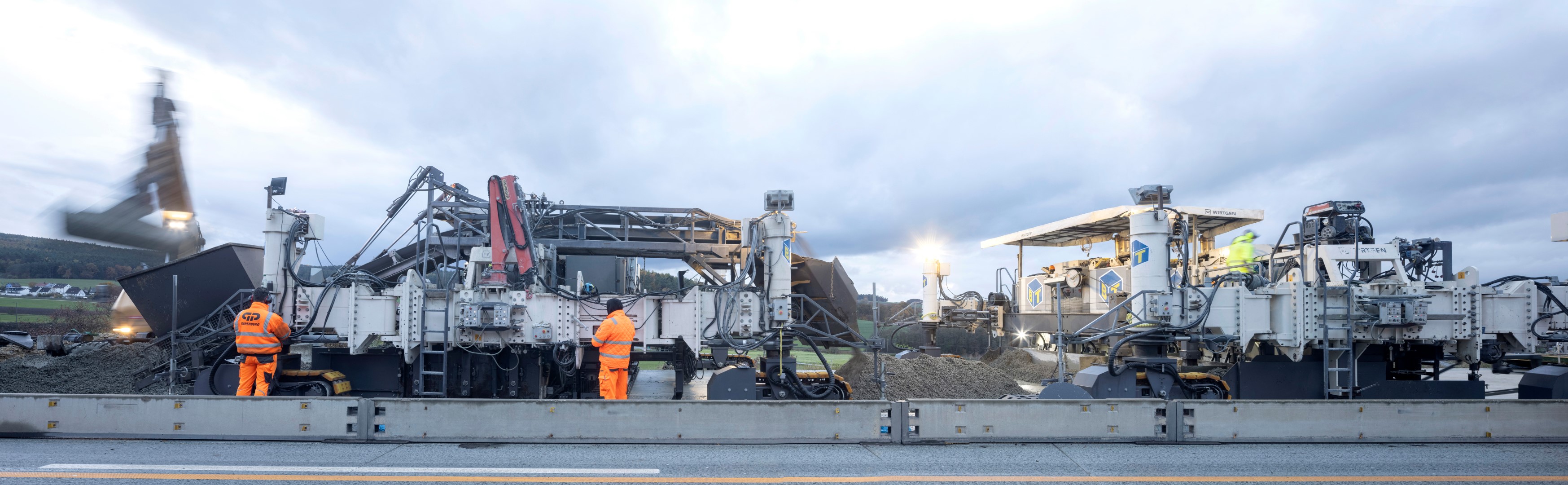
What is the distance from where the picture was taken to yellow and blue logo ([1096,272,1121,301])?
14927mm

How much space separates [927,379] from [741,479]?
312 inches

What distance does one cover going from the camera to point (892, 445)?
22.1 ft

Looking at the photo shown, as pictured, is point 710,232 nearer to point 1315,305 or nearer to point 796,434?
point 796,434

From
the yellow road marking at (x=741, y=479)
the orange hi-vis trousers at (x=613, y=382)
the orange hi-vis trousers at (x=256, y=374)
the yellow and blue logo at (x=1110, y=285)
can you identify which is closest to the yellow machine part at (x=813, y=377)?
the orange hi-vis trousers at (x=613, y=382)

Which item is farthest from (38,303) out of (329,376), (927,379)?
(927,379)

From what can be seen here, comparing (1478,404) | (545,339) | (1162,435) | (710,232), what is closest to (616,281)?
(710,232)

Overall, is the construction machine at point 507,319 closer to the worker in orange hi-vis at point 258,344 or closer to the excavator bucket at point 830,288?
the excavator bucket at point 830,288

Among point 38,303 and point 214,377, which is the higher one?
point 38,303

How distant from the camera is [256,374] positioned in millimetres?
8586

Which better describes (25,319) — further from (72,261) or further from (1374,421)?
(1374,421)

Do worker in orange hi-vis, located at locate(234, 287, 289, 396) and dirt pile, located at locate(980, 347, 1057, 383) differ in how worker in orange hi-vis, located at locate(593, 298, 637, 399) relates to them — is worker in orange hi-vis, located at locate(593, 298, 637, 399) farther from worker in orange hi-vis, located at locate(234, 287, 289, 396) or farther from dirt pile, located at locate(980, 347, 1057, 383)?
dirt pile, located at locate(980, 347, 1057, 383)

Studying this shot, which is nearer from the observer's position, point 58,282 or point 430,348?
point 430,348

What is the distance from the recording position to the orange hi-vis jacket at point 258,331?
845cm

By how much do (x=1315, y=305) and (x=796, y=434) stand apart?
283 inches
